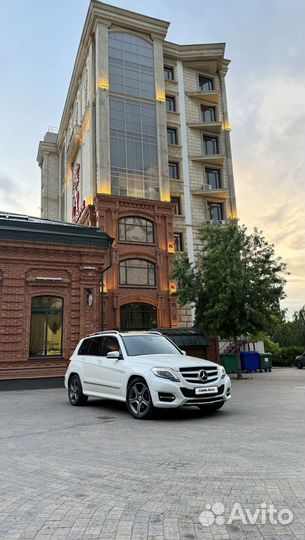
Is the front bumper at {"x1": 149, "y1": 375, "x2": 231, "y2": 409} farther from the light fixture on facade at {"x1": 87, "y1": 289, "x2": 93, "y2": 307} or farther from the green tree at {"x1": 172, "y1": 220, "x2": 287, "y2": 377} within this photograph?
the green tree at {"x1": 172, "y1": 220, "x2": 287, "y2": 377}

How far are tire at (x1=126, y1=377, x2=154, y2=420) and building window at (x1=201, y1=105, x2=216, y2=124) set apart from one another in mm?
34282

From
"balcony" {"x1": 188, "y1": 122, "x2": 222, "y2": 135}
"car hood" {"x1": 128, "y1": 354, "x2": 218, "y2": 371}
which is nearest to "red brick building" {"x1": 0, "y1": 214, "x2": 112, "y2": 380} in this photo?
"car hood" {"x1": 128, "y1": 354, "x2": 218, "y2": 371}

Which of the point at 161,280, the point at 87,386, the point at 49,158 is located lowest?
the point at 87,386

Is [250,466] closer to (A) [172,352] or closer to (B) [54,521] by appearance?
(B) [54,521]

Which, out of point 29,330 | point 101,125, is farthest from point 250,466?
point 101,125

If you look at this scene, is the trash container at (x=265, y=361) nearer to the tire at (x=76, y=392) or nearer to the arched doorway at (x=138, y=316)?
Result: the arched doorway at (x=138, y=316)

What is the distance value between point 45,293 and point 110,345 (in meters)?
7.44

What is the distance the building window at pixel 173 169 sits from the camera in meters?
35.3

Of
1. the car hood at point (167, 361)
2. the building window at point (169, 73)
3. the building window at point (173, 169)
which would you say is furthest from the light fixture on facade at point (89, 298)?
the building window at point (169, 73)

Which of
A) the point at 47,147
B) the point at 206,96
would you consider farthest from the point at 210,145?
the point at 47,147

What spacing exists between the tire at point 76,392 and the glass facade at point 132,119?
21789mm

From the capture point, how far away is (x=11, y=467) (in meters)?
4.93

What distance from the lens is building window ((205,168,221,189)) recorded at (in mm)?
36906

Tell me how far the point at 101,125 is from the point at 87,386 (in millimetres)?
25729
